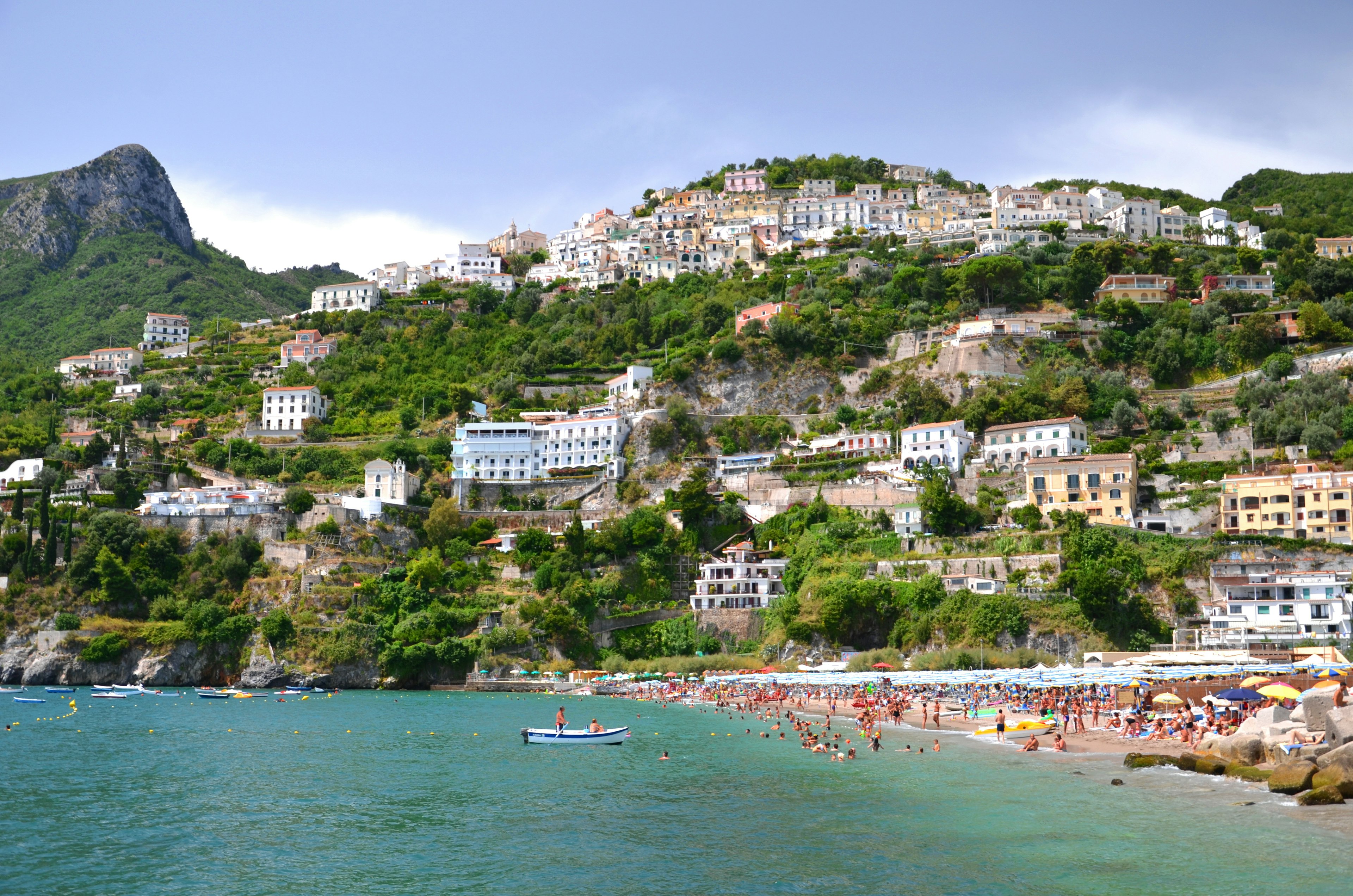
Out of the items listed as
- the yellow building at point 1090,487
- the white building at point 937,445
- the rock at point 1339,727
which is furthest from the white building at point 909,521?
the rock at point 1339,727

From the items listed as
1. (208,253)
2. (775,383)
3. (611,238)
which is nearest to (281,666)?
(775,383)

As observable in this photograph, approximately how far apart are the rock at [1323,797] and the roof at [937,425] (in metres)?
43.5

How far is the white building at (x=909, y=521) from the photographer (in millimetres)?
60000

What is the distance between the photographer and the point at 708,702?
5078cm

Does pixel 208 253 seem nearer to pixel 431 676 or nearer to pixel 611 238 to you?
pixel 611 238

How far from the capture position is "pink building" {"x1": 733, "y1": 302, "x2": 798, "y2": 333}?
8325cm

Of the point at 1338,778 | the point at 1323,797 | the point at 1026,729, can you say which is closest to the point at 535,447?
the point at 1026,729

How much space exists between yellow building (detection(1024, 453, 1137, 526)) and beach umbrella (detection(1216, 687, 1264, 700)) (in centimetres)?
2264

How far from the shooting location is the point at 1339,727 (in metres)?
26.6

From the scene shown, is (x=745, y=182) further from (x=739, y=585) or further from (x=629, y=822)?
(x=629, y=822)

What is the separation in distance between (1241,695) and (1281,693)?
48.8 inches

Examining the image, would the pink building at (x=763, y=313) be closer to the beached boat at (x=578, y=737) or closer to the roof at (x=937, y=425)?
the roof at (x=937, y=425)

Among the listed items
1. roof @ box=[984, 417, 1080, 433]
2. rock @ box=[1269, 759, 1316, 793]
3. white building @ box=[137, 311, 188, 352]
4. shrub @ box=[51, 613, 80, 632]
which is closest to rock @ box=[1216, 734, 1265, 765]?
rock @ box=[1269, 759, 1316, 793]

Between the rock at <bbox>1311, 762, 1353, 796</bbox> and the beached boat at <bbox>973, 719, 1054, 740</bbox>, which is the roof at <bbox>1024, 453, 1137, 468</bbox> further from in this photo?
the rock at <bbox>1311, 762, 1353, 796</bbox>
